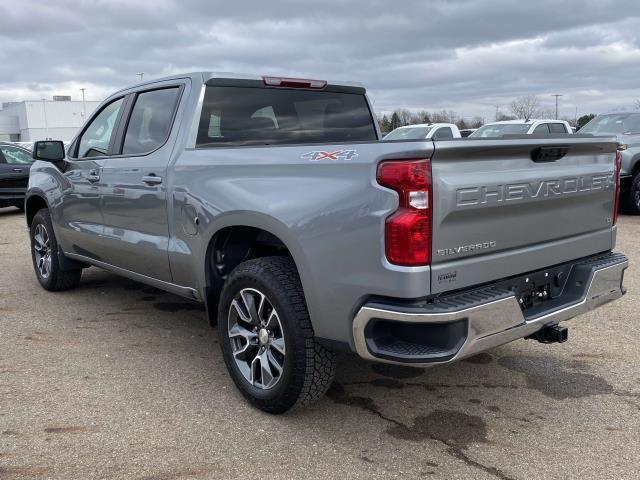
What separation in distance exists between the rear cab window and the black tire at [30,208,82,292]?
273 centimetres

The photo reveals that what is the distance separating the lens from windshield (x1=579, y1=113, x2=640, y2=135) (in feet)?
39.1

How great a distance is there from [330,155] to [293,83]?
178cm

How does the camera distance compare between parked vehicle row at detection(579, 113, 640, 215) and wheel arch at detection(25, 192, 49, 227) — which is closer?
wheel arch at detection(25, 192, 49, 227)

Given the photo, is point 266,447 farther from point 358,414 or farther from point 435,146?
point 435,146

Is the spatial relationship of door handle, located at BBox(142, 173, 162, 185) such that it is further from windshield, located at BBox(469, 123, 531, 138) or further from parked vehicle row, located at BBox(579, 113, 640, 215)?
windshield, located at BBox(469, 123, 531, 138)

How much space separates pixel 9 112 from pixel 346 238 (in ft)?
355

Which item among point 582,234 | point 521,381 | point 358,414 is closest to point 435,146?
point 582,234

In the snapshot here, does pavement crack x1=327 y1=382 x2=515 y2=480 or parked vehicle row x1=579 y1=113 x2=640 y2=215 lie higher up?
parked vehicle row x1=579 y1=113 x2=640 y2=215

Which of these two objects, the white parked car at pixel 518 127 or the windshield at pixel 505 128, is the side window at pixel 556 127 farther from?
the windshield at pixel 505 128

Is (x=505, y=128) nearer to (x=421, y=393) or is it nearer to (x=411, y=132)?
(x=411, y=132)

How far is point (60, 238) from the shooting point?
5.94 meters

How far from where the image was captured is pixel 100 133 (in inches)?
213

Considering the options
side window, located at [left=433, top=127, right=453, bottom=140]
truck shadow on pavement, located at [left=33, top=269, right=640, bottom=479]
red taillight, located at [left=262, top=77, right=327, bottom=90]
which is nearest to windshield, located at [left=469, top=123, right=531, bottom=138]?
side window, located at [left=433, top=127, right=453, bottom=140]

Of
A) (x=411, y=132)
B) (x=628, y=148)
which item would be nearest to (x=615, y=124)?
(x=628, y=148)
